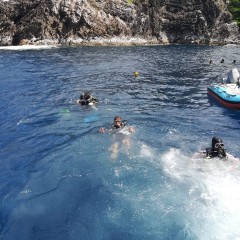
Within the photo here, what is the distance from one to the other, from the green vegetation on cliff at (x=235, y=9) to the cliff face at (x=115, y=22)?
6.33 metres

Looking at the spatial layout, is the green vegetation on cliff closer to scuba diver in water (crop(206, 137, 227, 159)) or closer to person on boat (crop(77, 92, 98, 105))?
person on boat (crop(77, 92, 98, 105))

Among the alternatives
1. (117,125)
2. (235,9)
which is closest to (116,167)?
(117,125)

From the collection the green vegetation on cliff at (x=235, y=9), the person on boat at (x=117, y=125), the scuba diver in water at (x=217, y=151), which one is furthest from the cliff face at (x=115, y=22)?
the scuba diver in water at (x=217, y=151)

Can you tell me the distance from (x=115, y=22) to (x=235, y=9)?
1606 inches

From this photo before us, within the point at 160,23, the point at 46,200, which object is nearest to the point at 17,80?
the point at 46,200

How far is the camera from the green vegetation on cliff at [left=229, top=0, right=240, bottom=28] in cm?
9570

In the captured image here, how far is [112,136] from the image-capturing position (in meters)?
19.6

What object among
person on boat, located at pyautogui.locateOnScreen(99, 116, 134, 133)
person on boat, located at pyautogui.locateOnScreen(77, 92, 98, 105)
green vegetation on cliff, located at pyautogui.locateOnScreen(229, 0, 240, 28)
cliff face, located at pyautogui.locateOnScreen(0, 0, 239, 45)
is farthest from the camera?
green vegetation on cliff, located at pyautogui.locateOnScreen(229, 0, 240, 28)

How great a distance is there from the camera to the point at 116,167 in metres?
15.7

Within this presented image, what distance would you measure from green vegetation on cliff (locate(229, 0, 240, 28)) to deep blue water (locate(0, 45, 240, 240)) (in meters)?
73.5

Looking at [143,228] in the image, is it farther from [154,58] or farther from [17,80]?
[154,58]

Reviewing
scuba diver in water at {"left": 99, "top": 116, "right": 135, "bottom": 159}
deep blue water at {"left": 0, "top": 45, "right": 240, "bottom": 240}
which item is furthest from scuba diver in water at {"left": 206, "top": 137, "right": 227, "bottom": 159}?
scuba diver in water at {"left": 99, "top": 116, "right": 135, "bottom": 159}

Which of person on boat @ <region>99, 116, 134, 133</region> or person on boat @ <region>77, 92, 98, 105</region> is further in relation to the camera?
person on boat @ <region>77, 92, 98, 105</region>

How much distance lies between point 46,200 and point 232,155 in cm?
971
